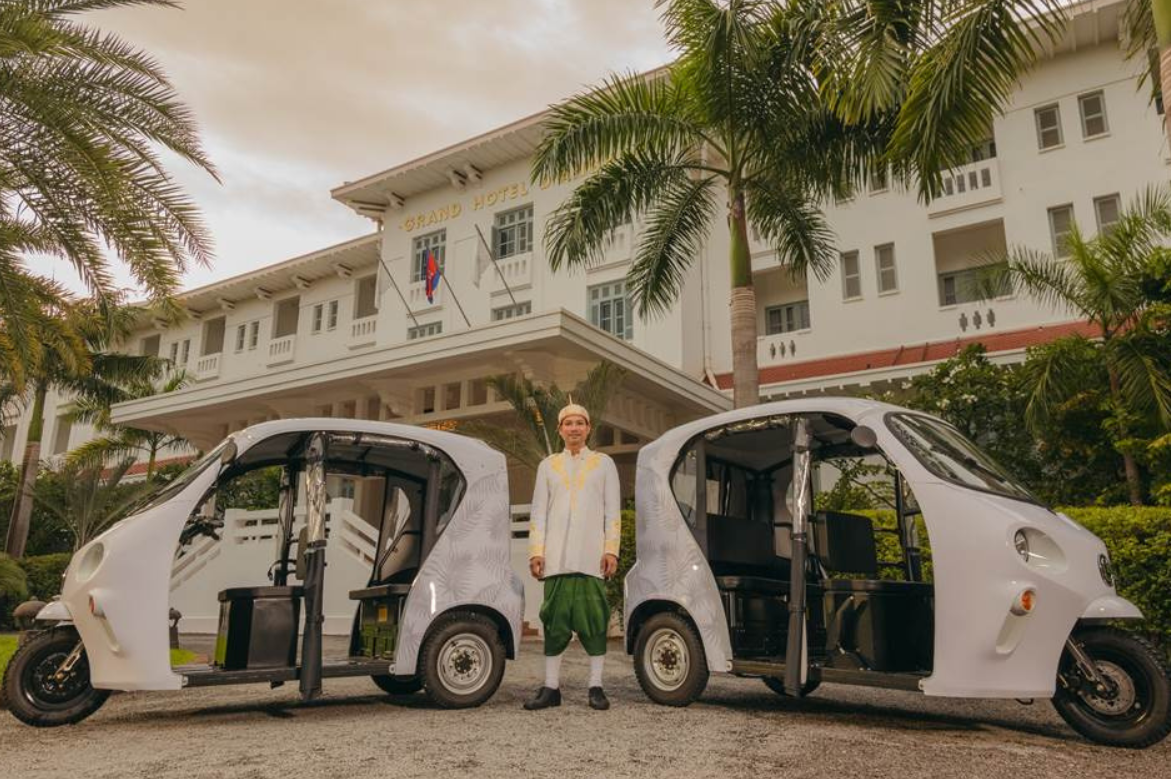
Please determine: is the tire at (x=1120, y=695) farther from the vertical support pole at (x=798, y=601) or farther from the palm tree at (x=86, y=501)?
the palm tree at (x=86, y=501)

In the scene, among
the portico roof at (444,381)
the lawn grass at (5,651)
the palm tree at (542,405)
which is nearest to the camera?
the lawn grass at (5,651)

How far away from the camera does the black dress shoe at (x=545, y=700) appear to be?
18.1 feet

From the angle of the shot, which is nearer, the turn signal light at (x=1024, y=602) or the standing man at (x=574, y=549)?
the turn signal light at (x=1024, y=602)

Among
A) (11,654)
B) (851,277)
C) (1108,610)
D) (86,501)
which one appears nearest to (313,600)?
(1108,610)

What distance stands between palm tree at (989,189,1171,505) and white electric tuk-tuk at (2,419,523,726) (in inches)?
369

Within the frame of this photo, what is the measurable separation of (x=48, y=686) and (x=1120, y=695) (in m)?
5.91

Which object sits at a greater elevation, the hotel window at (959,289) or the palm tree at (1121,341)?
the hotel window at (959,289)

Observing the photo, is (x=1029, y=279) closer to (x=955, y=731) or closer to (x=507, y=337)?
(x=507, y=337)

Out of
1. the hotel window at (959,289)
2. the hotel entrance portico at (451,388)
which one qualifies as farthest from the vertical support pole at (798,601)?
the hotel window at (959,289)

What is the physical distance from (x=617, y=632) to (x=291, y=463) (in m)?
7.33

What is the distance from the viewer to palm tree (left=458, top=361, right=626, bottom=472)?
44.3 feet

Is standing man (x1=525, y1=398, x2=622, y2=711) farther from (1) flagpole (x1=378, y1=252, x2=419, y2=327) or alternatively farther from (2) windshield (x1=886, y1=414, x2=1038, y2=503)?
(1) flagpole (x1=378, y1=252, x2=419, y2=327)

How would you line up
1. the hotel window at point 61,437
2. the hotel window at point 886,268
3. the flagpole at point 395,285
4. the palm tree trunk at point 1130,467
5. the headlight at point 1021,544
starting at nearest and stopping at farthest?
the headlight at point 1021,544, the palm tree trunk at point 1130,467, the hotel window at point 886,268, the flagpole at point 395,285, the hotel window at point 61,437

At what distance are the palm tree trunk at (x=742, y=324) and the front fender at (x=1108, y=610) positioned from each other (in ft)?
22.5
